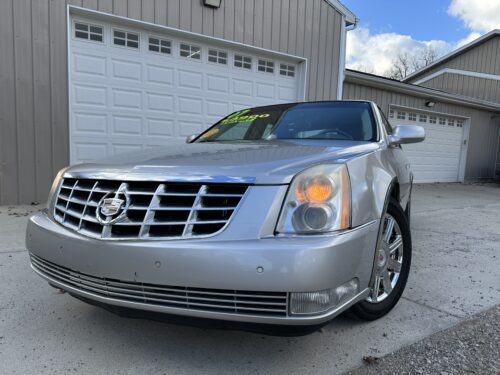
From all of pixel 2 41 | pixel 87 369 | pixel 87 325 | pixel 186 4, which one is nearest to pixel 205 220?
pixel 87 369

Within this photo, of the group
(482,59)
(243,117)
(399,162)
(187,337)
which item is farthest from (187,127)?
(482,59)

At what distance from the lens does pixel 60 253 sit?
2.08 meters

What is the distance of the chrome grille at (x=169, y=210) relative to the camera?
183 centimetres

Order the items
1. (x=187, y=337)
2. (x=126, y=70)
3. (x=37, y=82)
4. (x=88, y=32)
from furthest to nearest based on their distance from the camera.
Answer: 1. (x=126, y=70)
2. (x=88, y=32)
3. (x=37, y=82)
4. (x=187, y=337)

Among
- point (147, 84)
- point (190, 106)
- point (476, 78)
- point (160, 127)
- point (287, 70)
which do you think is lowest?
point (160, 127)

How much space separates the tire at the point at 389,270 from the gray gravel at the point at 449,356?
0.31 metres

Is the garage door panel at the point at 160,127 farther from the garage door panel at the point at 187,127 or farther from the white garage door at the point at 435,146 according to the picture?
the white garage door at the point at 435,146

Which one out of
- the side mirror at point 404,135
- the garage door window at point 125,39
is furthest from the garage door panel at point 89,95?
the side mirror at point 404,135

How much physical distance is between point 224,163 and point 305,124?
1537 millimetres

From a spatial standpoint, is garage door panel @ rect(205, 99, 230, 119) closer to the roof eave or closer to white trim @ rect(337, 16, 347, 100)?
white trim @ rect(337, 16, 347, 100)

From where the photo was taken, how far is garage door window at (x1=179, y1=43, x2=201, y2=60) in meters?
7.57

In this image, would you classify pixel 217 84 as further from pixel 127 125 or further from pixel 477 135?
pixel 477 135

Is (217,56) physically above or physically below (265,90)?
above

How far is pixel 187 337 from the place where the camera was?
7.70ft
